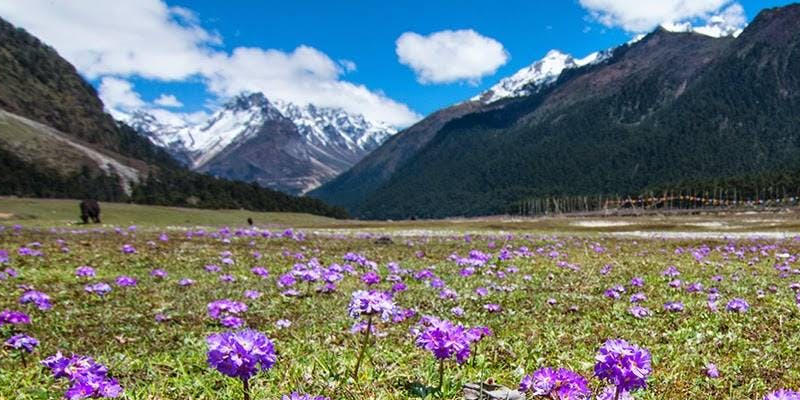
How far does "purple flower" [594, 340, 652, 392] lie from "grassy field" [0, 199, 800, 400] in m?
1.96

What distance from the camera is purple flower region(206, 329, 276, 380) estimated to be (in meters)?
3.82

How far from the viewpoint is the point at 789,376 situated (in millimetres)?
6684

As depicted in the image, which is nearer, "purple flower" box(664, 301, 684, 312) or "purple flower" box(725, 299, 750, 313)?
"purple flower" box(725, 299, 750, 313)

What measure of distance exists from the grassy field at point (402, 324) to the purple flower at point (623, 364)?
1964 millimetres

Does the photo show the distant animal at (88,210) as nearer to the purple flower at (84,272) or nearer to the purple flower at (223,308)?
the purple flower at (84,272)

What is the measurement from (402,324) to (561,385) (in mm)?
5554

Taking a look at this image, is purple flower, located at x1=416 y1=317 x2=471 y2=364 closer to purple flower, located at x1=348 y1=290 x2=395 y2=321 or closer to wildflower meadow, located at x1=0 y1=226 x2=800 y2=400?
wildflower meadow, located at x1=0 y1=226 x2=800 y2=400

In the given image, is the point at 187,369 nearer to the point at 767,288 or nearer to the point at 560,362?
the point at 560,362

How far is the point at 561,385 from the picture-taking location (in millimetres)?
4648

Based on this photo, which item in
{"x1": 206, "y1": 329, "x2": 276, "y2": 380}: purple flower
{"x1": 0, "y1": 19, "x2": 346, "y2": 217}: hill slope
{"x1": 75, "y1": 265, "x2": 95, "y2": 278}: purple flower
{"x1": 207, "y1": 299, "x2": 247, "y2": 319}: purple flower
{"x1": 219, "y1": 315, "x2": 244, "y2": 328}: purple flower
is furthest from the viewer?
{"x1": 0, "y1": 19, "x2": 346, "y2": 217}: hill slope

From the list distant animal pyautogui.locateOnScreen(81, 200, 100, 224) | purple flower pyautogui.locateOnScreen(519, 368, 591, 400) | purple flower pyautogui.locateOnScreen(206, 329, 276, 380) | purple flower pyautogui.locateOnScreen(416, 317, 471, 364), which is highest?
distant animal pyautogui.locateOnScreen(81, 200, 100, 224)

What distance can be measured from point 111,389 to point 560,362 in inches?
213

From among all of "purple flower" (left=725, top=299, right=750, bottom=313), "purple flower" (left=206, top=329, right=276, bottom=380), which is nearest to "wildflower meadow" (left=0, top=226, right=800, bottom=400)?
"purple flower" (left=206, top=329, right=276, bottom=380)

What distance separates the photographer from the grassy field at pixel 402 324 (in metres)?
6.34
